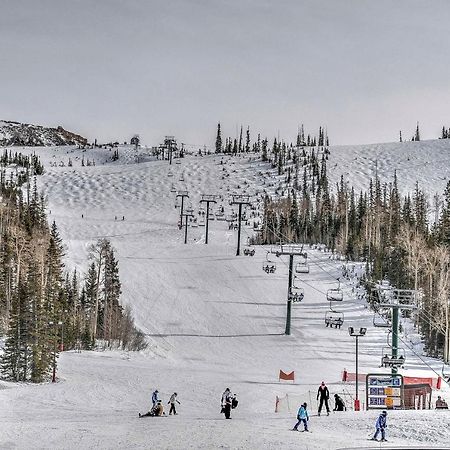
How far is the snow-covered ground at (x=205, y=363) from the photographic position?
24.2m

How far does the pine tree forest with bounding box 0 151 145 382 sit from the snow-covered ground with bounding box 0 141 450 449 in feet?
5.91

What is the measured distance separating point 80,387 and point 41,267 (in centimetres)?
3100

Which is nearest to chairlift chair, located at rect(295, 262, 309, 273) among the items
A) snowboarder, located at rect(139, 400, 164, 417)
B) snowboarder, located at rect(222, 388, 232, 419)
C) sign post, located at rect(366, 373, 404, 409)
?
sign post, located at rect(366, 373, 404, 409)

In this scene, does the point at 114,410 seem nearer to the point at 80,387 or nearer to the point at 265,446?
the point at 80,387

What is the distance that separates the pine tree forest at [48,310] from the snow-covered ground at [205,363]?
1802 millimetres

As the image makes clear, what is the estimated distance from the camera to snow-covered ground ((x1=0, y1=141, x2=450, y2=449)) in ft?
79.3

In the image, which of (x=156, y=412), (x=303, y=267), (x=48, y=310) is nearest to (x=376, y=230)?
(x=303, y=267)

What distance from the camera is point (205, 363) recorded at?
46.4 meters

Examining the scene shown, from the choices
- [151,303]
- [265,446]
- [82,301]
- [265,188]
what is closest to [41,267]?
[82,301]

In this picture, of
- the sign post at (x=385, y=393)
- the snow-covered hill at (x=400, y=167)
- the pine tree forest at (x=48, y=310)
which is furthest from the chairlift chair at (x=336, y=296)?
the snow-covered hill at (x=400, y=167)

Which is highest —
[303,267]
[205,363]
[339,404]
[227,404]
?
[303,267]

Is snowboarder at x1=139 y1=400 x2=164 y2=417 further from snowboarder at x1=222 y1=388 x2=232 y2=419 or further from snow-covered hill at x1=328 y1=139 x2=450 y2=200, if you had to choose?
snow-covered hill at x1=328 y1=139 x2=450 y2=200

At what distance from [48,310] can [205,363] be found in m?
11.6

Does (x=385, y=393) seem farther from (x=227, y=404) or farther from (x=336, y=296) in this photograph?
(x=336, y=296)
